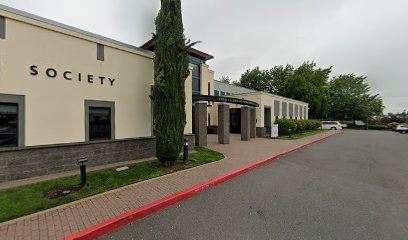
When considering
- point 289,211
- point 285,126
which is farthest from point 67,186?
point 285,126

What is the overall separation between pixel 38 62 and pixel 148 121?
428 cm

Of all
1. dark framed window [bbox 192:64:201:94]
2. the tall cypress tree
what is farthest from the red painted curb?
dark framed window [bbox 192:64:201:94]

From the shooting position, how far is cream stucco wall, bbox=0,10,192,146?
5.90 m

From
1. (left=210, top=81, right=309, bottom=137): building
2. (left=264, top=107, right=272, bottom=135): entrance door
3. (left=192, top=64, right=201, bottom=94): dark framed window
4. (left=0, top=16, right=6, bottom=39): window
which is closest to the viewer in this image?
(left=0, top=16, right=6, bottom=39): window

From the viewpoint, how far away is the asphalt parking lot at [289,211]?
3.57 meters

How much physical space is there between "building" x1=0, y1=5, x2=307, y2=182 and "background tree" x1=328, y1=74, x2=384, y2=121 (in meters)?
51.2

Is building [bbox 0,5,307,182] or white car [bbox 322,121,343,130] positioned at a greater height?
building [bbox 0,5,307,182]

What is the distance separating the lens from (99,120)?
771cm

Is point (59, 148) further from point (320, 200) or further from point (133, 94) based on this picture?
point (320, 200)

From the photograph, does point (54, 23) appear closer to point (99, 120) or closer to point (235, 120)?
point (99, 120)

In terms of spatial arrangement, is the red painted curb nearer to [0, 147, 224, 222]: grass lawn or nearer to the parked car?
[0, 147, 224, 222]: grass lawn

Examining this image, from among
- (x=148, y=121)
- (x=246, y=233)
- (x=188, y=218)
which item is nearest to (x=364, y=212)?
(x=246, y=233)

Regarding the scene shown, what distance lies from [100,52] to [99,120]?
8.52 ft

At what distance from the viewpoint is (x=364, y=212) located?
14.3 ft
